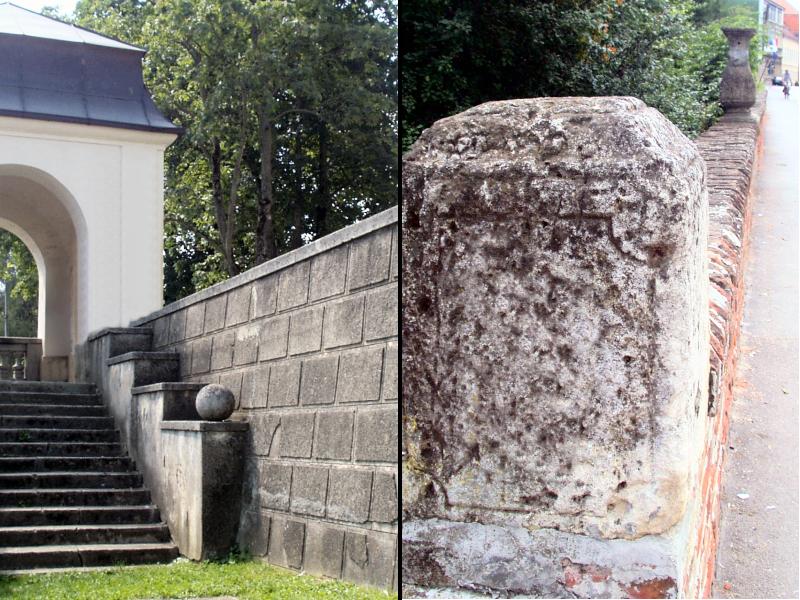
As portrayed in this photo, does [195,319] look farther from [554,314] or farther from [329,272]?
[554,314]

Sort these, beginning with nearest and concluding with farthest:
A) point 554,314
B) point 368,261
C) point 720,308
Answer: point 554,314 < point 368,261 < point 720,308

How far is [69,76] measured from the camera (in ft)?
6.05

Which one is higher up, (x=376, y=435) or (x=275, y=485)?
(x=376, y=435)

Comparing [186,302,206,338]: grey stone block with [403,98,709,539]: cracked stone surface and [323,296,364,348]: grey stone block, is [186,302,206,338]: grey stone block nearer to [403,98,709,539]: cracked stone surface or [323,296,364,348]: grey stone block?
[323,296,364,348]: grey stone block

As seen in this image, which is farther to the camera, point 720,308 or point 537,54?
point 537,54

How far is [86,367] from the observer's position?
183 cm

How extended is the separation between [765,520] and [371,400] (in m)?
0.98

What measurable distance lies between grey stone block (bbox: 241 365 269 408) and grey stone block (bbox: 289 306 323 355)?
15 centimetres

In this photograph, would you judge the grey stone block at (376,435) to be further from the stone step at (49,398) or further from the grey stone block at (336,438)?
the stone step at (49,398)

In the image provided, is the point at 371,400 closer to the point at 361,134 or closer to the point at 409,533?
the point at 361,134

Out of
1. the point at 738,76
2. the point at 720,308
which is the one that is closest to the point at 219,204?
the point at 720,308

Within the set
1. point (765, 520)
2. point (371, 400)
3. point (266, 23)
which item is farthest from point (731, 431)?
point (266, 23)

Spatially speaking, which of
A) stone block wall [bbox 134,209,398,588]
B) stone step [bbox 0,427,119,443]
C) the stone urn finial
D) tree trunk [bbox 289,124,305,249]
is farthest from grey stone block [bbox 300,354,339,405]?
the stone urn finial

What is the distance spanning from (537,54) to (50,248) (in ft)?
16.3
